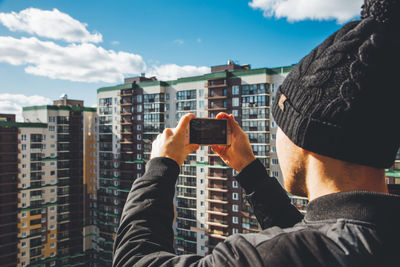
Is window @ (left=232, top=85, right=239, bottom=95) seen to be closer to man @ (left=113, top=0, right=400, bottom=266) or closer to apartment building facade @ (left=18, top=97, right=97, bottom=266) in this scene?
apartment building facade @ (left=18, top=97, right=97, bottom=266)

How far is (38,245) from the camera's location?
37344mm

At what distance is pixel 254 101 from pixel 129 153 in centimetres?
1932

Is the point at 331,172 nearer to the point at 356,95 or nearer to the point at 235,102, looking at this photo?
the point at 356,95

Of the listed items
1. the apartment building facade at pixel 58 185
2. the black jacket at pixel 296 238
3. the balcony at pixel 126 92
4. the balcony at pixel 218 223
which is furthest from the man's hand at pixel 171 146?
the apartment building facade at pixel 58 185

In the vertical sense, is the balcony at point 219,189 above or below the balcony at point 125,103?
below

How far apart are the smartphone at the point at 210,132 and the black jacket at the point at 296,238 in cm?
99

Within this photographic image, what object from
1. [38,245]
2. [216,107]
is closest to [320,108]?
[216,107]

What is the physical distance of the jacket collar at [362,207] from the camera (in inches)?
43.3

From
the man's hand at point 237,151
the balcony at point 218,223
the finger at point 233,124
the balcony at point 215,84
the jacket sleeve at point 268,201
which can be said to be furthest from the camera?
the balcony at point 215,84

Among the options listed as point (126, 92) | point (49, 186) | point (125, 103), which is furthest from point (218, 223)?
point (49, 186)

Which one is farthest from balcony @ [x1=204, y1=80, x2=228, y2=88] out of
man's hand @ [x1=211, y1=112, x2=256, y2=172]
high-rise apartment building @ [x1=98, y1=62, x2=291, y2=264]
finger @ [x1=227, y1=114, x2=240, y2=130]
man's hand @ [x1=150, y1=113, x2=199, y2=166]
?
man's hand @ [x1=150, y1=113, x2=199, y2=166]

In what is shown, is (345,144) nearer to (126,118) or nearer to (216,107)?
(216,107)

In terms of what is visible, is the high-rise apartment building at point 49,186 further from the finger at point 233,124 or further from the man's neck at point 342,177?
the man's neck at point 342,177

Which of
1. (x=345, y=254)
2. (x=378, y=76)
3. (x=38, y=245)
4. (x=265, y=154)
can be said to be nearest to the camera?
(x=345, y=254)
